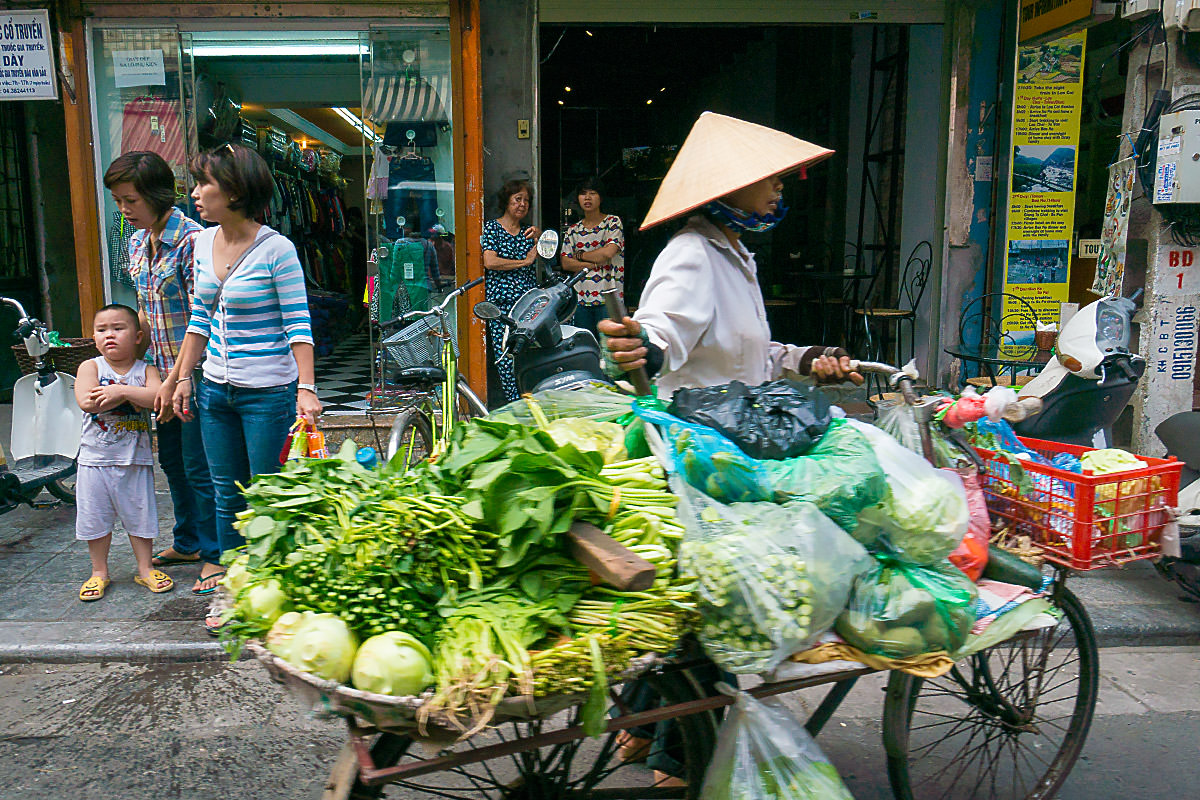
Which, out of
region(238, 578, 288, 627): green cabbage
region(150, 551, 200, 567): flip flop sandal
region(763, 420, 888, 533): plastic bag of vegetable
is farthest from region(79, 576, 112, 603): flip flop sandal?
region(763, 420, 888, 533): plastic bag of vegetable

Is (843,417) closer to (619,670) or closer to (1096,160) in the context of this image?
(619,670)

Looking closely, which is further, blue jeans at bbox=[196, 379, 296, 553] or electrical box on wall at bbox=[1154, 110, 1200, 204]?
electrical box on wall at bbox=[1154, 110, 1200, 204]

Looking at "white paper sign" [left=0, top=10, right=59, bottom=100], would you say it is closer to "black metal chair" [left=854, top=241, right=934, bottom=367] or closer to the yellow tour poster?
"black metal chair" [left=854, top=241, right=934, bottom=367]

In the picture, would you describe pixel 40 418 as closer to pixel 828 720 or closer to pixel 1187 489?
pixel 828 720

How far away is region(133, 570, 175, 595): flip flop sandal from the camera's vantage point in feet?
14.8

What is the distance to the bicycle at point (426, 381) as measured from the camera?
427cm

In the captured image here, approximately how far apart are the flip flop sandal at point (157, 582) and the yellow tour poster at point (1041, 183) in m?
6.24

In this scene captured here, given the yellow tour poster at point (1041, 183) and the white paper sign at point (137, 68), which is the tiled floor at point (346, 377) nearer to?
the white paper sign at point (137, 68)

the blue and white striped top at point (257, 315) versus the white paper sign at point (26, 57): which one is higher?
the white paper sign at point (26, 57)

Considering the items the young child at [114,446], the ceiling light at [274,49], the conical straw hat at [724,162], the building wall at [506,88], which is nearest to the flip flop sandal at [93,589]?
the young child at [114,446]

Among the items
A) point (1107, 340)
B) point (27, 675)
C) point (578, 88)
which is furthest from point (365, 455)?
point (578, 88)

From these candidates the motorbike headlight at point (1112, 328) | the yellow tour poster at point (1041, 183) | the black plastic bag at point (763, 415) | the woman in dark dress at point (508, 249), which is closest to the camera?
the black plastic bag at point (763, 415)

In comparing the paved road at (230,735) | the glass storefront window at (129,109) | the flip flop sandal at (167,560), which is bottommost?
the paved road at (230,735)

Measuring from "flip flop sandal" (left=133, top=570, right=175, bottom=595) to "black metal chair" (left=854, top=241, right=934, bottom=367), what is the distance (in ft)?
20.2
